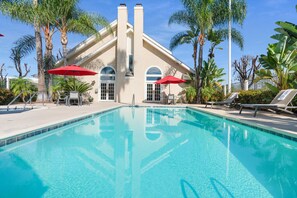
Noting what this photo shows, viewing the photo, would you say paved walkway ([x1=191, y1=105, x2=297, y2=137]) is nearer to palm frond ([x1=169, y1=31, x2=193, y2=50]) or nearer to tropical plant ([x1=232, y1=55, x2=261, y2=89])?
palm frond ([x1=169, y1=31, x2=193, y2=50])

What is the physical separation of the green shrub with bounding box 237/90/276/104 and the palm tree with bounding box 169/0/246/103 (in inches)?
198

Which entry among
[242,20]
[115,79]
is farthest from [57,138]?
[242,20]

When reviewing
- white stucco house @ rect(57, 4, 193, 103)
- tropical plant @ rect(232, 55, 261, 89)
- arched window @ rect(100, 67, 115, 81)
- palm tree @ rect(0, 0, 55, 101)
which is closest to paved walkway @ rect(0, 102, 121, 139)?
palm tree @ rect(0, 0, 55, 101)

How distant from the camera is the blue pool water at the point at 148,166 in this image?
3.06m

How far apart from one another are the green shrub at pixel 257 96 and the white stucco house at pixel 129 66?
286 inches

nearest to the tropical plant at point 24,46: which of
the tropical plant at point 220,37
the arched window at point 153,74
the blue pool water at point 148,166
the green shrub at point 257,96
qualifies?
the arched window at point 153,74

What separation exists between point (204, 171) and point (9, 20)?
1775 centimetres

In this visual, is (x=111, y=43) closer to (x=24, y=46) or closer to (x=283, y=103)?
(x=24, y=46)

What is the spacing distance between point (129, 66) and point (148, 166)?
19286mm

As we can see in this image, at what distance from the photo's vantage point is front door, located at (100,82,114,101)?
72.9ft

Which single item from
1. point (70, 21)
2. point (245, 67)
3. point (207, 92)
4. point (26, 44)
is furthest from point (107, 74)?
point (245, 67)

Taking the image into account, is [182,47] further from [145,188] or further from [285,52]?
[145,188]

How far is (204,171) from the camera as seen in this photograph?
3805 millimetres

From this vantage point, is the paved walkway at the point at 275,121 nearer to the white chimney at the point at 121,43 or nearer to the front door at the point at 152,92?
the front door at the point at 152,92
